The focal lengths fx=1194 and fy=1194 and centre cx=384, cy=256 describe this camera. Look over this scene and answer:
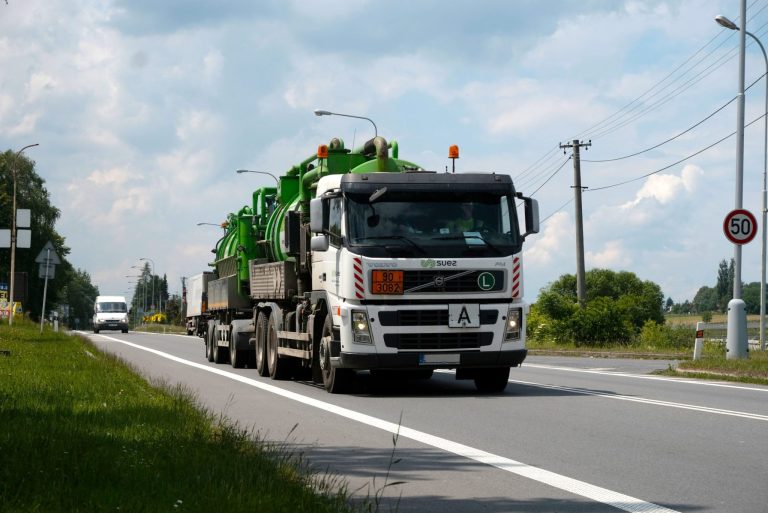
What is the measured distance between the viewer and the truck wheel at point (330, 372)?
16359 mm

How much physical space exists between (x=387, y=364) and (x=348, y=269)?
1343mm

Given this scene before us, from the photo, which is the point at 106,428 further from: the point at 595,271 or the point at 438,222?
the point at 595,271

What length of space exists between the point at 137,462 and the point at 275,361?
12515 millimetres

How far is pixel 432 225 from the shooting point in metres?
15.8

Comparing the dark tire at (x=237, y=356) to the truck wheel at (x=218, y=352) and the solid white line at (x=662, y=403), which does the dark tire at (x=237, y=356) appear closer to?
the truck wheel at (x=218, y=352)

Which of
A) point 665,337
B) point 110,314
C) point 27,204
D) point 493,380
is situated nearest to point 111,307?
point 110,314

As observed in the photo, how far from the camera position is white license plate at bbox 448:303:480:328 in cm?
1570

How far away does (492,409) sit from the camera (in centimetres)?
1379

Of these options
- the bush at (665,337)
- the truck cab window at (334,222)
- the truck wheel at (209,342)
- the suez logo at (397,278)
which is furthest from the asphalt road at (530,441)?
the bush at (665,337)

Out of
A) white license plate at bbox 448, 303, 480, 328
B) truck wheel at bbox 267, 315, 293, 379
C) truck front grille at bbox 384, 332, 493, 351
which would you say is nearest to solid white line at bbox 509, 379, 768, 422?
truck front grille at bbox 384, 332, 493, 351

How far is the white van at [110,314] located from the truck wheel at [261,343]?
182 ft

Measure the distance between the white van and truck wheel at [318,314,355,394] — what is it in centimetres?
6065

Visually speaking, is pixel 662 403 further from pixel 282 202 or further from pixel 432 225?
pixel 282 202

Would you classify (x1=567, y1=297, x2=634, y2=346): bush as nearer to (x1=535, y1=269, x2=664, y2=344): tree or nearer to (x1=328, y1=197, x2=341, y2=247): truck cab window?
(x1=535, y1=269, x2=664, y2=344): tree
